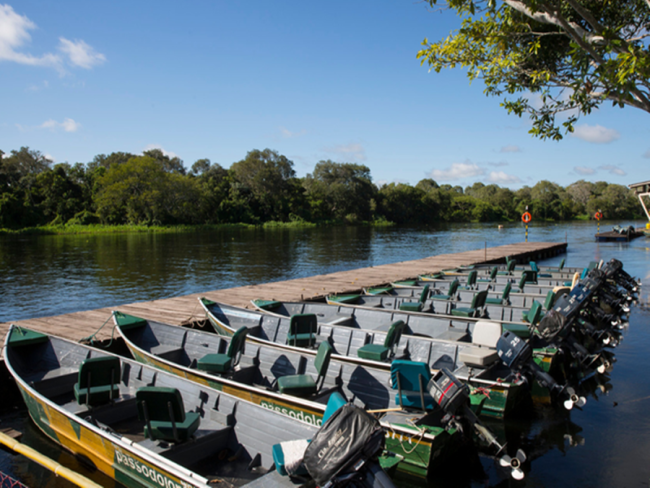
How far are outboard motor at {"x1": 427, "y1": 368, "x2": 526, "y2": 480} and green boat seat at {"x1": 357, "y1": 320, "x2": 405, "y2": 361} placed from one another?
239 centimetres

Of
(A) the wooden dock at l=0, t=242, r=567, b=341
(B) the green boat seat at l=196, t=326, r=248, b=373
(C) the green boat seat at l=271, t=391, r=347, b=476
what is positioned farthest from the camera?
(A) the wooden dock at l=0, t=242, r=567, b=341

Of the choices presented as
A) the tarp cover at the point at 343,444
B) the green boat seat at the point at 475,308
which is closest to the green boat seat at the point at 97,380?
the tarp cover at the point at 343,444

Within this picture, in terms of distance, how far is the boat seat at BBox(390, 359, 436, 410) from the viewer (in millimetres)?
5047

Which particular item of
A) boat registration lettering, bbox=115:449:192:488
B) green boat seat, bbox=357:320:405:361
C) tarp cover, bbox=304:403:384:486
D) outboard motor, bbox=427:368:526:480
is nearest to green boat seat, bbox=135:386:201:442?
boat registration lettering, bbox=115:449:192:488

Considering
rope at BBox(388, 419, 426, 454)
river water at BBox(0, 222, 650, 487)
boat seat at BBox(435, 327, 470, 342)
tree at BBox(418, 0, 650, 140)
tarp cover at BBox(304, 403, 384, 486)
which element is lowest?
river water at BBox(0, 222, 650, 487)

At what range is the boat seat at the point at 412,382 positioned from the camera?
505cm

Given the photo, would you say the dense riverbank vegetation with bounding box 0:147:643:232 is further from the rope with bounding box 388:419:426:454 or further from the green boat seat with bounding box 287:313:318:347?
the rope with bounding box 388:419:426:454

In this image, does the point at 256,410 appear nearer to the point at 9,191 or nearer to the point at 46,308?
the point at 46,308

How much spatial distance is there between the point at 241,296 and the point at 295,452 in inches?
433

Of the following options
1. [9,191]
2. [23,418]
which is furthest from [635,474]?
[9,191]

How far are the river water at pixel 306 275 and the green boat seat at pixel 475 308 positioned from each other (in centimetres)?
285

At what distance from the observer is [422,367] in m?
5.02

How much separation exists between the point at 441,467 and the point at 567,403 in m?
2.01

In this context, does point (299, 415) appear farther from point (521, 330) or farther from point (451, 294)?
point (451, 294)
